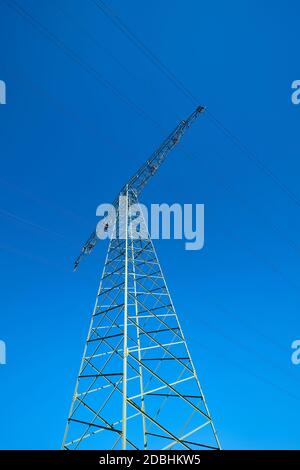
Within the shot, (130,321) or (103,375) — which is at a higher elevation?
(130,321)

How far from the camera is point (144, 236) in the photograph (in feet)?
55.3

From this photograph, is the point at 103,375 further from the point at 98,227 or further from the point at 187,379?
the point at 98,227

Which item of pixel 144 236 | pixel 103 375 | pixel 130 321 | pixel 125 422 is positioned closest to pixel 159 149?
pixel 144 236

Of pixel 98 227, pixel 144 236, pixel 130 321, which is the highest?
pixel 98 227

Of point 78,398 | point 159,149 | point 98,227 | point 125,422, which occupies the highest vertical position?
point 159,149
